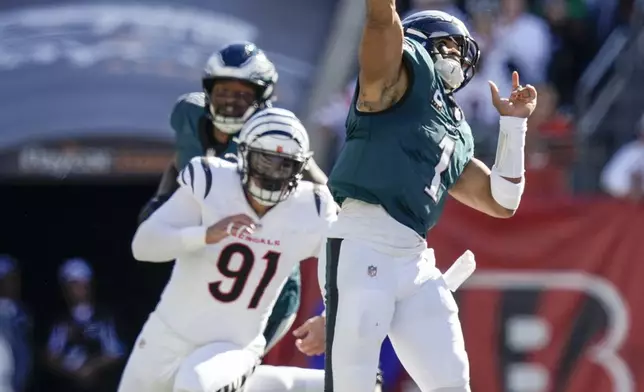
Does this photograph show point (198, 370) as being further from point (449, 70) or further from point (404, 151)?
point (449, 70)

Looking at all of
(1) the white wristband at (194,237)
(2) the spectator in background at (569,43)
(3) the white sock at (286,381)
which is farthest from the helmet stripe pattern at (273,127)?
(2) the spectator in background at (569,43)

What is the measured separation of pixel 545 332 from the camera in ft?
26.2

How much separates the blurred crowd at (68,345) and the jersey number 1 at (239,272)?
4.44 metres

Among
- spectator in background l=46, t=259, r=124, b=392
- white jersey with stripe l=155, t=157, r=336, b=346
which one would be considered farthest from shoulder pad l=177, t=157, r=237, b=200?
spectator in background l=46, t=259, r=124, b=392

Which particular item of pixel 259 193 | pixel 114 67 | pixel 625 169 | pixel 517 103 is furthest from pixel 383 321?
pixel 114 67

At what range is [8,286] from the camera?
1037 centimetres

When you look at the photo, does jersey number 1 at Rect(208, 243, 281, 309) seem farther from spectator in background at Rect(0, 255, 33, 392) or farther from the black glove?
spectator in background at Rect(0, 255, 33, 392)

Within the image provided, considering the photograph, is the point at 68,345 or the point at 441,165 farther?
the point at 68,345

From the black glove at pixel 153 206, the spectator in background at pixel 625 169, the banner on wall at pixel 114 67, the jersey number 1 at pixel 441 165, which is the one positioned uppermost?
the jersey number 1 at pixel 441 165

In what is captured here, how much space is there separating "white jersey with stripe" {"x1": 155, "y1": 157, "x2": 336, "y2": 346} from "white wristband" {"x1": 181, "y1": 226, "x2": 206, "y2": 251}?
4.8 inches

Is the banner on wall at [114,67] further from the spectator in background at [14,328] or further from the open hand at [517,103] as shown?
the open hand at [517,103]

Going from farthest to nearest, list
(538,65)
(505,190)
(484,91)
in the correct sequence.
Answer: (538,65)
(484,91)
(505,190)

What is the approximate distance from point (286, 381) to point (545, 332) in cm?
284

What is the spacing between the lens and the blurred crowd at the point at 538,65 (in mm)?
9930
